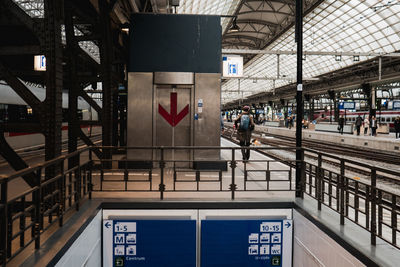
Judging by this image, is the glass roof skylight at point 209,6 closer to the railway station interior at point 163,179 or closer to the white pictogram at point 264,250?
the railway station interior at point 163,179

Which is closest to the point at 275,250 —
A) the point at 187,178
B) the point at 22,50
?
the point at 187,178

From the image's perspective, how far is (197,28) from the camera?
33.3ft

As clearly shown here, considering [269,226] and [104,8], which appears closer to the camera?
[269,226]

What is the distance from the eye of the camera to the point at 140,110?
10156 millimetres

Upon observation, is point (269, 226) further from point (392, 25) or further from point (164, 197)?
point (392, 25)

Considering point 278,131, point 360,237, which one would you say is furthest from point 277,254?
point 278,131

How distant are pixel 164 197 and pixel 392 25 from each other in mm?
30567

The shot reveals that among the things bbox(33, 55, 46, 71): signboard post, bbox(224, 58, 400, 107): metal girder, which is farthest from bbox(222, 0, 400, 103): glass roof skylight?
bbox(33, 55, 46, 71): signboard post

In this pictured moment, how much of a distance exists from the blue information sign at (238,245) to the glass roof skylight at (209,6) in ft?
79.3

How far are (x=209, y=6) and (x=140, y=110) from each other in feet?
78.0

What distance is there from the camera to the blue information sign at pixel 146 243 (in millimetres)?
6188

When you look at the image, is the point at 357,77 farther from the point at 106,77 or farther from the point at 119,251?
the point at 119,251

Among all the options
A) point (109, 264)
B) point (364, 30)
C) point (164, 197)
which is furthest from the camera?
point (364, 30)

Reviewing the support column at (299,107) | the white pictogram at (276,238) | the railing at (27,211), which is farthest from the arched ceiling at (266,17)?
the railing at (27,211)
